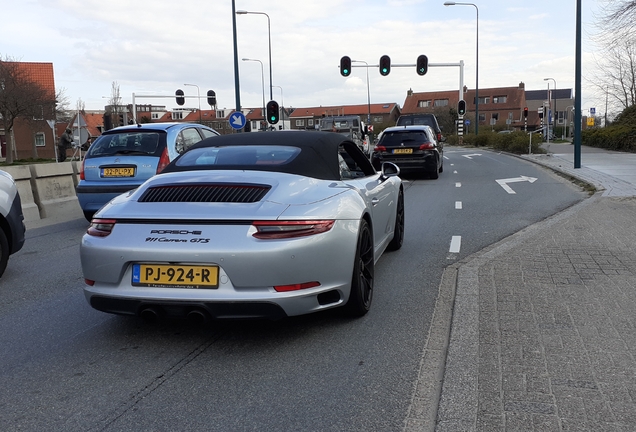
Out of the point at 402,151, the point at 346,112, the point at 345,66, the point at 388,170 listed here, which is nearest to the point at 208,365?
the point at 388,170

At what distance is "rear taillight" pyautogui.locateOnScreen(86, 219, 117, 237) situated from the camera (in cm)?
416

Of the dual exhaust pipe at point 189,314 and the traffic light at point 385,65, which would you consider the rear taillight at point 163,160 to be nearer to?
the dual exhaust pipe at point 189,314

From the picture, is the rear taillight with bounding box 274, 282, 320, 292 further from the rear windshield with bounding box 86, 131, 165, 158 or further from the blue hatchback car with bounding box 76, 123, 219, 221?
the rear windshield with bounding box 86, 131, 165, 158

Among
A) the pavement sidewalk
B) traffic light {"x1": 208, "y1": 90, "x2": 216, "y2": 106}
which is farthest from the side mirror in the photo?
traffic light {"x1": 208, "y1": 90, "x2": 216, "y2": 106}

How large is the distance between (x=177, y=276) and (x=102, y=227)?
0.70 m

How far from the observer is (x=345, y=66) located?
33219 millimetres

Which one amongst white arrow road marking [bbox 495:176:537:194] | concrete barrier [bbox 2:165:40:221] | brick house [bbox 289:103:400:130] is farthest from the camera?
brick house [bbox 289:103:400:130]

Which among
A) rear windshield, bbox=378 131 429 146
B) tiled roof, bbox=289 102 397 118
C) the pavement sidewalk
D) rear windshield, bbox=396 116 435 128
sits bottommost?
the pavement sidewalk

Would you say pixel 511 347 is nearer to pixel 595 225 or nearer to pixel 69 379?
pixel 69 379

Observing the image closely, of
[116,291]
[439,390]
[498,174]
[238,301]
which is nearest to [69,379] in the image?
[116,291]

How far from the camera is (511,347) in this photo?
395 centimetres

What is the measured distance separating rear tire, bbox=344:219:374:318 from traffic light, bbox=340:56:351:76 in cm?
2905

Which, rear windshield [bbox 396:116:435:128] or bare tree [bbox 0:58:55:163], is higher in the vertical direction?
bare tree [bbox 0:58:55:163]

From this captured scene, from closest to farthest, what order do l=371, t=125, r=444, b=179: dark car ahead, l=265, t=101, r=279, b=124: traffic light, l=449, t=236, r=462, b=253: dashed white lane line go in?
l=449, t=236, r=462, b=253: dashed white lane line < l=371, t=125, r=444, b=179: dark car ahead < l=265, t=101, r=279, b=124: traffic light
